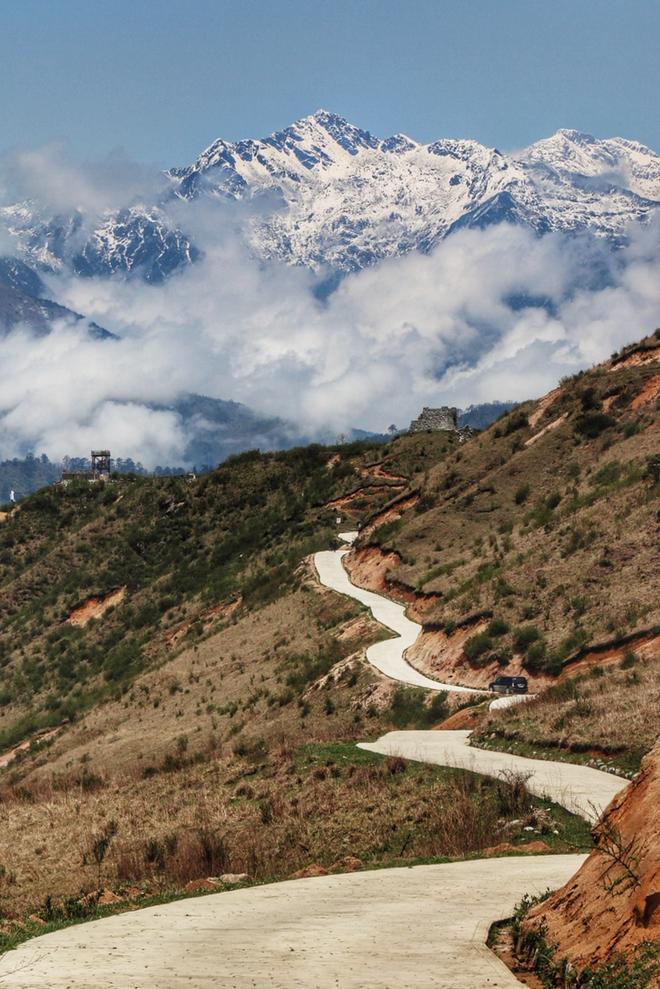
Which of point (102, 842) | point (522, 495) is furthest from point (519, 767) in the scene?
point (522, 495)

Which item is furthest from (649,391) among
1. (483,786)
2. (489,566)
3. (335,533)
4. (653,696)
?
(483,786)

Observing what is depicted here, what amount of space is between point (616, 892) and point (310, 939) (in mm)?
2741

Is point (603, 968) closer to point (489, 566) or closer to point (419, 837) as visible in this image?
point (419, 837)

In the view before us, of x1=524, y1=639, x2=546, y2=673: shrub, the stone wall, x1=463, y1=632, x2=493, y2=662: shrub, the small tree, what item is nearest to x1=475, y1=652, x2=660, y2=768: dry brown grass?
x1=524, y1=639, x2=546, y2=673: shrub

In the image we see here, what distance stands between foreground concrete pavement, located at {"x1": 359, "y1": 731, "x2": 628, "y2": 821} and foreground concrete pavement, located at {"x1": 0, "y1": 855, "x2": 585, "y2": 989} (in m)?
2.53

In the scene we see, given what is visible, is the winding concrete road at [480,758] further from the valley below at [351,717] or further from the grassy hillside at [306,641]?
the grassy hillside at [306,641]

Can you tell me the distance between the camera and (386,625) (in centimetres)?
4309

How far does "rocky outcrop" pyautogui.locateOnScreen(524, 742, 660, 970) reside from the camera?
930cm

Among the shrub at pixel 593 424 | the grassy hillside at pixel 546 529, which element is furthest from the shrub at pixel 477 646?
the shrub at pixel 593 424

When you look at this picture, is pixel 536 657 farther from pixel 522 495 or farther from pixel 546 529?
pixel 522 495

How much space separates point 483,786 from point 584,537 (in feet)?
66.2

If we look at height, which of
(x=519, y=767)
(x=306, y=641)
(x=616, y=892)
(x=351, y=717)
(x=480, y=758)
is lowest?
(x=616, y=892)

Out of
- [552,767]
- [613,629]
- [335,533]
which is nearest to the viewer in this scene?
[552,767]

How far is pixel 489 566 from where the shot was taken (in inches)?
1677
